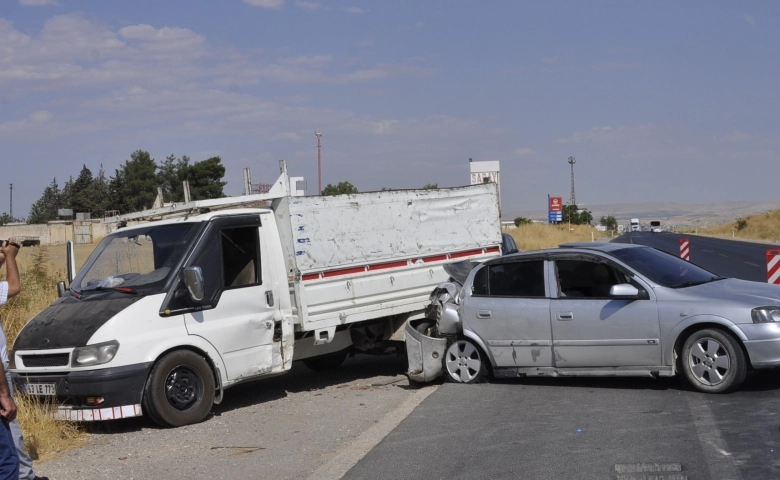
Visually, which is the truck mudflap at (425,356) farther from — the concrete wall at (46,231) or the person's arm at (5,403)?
the concrete wall at (46,231)

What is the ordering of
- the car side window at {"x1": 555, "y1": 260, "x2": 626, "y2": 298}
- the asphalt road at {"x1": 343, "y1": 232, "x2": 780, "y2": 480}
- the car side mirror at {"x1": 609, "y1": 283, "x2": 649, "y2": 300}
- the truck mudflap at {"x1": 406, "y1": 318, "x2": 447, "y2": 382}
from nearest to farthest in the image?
the asphalt road at {"x1": 343, "y1": 232, "x2": 780, "y2": 480}
the car side mirror at {"x1": 609, "y1": 283, "x2": 649, "y2": 300}
the car side window at {"x1": 555, "y1": 260, "x2": 626, "y2": 298}
the truck mudflap at {"x1": 406, "y1": 318, "x2": 447, "y2": 382}

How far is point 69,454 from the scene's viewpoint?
26.1 feet

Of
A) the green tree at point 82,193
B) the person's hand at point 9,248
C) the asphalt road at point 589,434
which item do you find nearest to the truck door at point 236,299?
the asphalt road at point 589,434

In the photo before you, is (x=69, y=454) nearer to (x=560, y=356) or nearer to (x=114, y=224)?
(x=114, y=224)

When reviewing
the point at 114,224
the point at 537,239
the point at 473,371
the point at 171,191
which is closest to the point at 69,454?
the point at 114,224

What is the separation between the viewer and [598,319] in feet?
30.4

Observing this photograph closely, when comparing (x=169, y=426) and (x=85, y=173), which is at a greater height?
(x=85, y=173)

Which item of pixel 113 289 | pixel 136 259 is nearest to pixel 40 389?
pixel 113 289

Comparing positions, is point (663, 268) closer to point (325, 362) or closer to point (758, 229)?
point (325, 362)

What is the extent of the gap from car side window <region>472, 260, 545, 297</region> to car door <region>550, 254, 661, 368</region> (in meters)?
0.22

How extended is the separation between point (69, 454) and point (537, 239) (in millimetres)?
44705

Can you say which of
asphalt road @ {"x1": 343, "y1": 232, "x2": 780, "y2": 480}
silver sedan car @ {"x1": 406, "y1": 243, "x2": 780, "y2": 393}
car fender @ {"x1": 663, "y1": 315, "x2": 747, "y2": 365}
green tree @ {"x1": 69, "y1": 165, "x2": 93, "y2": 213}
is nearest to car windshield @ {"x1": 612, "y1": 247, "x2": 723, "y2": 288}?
silver sedan car @ {"x1": 406, "y1": 243, "x2": 780, "y2": 393}

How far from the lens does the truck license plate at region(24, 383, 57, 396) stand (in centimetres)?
862

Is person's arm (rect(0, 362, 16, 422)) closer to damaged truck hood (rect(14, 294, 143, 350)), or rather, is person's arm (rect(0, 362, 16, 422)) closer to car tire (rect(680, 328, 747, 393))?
damaged truck hood (rect(14, 294, 143, 350))
